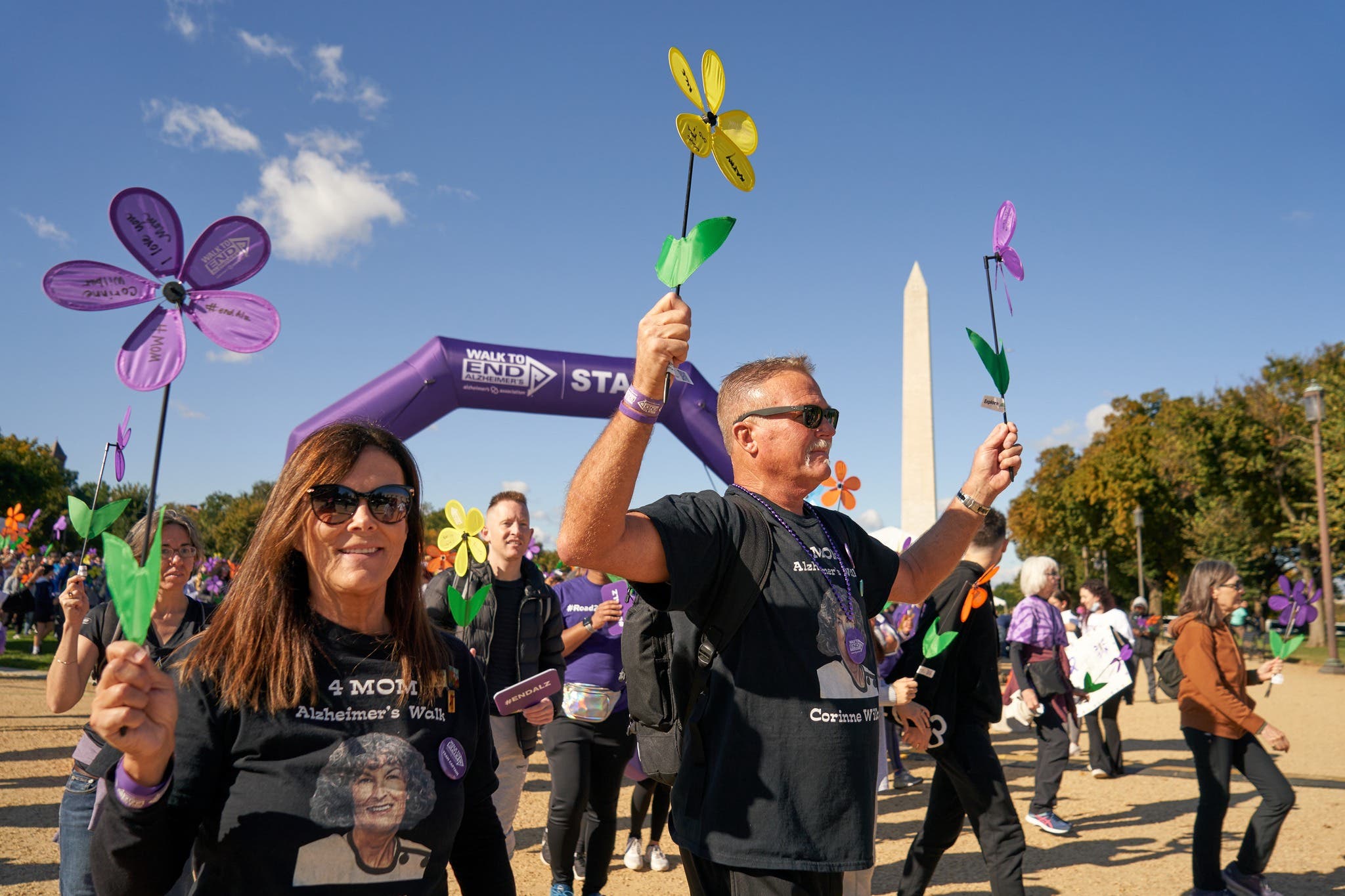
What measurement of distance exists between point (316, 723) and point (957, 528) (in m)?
1.89

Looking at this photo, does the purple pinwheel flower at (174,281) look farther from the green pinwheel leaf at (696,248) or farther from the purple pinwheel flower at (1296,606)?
the purple pinwheel flower at (1296,606)

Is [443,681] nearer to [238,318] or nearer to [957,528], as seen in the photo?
[238,318]

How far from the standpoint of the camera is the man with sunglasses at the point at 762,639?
6.00 ft

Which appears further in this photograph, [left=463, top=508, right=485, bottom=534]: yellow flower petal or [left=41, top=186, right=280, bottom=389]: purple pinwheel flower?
[left=463, top=508, right=485, bottom=534]: yellow flower petal

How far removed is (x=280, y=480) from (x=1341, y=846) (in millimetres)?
7317

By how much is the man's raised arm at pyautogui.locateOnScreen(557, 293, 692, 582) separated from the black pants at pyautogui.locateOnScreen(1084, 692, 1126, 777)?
8.51 metres

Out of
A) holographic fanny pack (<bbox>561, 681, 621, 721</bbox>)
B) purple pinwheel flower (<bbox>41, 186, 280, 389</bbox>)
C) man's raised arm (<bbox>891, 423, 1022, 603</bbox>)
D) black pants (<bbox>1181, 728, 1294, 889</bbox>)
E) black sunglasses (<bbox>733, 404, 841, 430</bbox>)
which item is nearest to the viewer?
purple pinwheel flower (<bbox>41, 186, 280, 389</bbox>)

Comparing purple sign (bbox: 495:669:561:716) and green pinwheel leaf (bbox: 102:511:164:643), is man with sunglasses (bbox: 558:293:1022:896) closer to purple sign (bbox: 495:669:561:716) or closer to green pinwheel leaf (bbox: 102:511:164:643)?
green pinwheel leaf (bbox: 102:511:164:643)

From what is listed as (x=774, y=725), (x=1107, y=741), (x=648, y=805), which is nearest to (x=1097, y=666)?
(x=1107, y=741)

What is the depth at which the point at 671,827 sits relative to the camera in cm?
233

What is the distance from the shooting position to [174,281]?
90.7 inches

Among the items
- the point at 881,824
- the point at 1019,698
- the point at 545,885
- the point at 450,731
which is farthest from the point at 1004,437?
the point at 881,824

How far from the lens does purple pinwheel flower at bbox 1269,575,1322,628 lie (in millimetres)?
6906

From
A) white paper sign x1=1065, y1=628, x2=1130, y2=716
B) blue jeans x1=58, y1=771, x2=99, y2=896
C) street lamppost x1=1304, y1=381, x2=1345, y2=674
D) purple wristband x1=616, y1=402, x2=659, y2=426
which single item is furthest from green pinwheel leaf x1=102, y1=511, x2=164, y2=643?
street lamppost x1=1304, y1=381, x2=1345, y2=674
